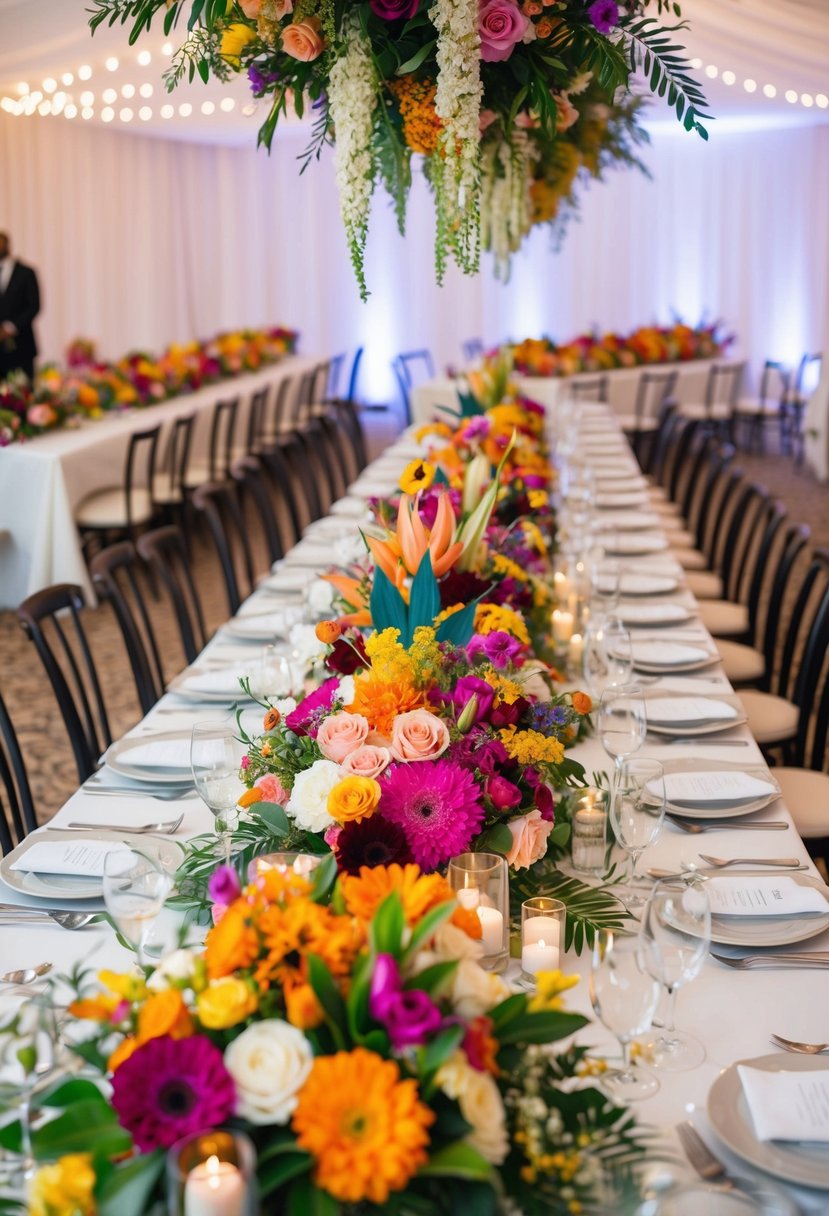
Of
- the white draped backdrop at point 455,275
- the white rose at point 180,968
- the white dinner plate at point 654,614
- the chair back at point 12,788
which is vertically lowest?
the chair back at point 12,788

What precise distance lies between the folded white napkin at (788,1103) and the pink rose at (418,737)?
60 cm

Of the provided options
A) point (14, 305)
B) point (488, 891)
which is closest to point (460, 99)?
point (488, 891)

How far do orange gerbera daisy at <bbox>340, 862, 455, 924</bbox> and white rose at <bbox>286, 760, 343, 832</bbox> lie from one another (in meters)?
0.41

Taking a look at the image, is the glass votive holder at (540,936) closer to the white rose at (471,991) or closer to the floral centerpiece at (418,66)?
the white rose at (471,991)

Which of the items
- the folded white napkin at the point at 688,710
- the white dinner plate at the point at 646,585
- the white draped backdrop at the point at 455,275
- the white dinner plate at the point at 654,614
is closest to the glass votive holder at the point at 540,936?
the folded white napkin at the point at 688,710

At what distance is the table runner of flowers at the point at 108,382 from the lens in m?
6.98

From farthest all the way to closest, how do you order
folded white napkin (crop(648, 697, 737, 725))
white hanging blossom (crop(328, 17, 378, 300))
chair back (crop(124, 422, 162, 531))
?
chair back (crop(124, 422, 162, 531)) < folded white napkin (crop(648, 697, 737, 725)) < white hanging blossom (crop(328, 17, 378, 300))

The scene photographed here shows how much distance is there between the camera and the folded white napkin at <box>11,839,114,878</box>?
2051 mm

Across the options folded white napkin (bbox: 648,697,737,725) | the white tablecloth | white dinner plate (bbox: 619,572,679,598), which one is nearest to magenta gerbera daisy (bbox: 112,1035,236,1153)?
folded white napkin (bbox: 648,697,737,725)

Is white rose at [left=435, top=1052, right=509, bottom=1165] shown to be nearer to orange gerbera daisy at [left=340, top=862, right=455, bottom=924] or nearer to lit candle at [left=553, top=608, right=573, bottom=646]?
orange gerbera daisy at [left=340, top=862, right=455, bottom=924]

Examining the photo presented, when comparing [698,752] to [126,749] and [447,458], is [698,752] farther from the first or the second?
[447,458]

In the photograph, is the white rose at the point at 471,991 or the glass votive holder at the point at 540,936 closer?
the white rose at the point at 471,991

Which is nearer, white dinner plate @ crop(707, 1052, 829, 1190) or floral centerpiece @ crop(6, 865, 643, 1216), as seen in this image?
floral centerpiece @ crop(6, 865, 643, 1216)

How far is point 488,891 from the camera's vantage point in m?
1.75
